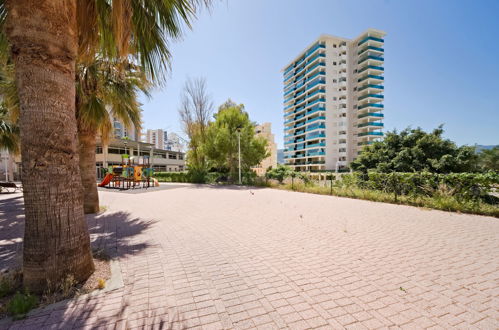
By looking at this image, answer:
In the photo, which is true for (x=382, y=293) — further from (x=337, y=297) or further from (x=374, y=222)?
(x=374, y=222)

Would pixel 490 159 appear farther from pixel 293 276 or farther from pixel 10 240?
pixel 10 240

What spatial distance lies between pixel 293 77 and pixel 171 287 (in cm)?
8302

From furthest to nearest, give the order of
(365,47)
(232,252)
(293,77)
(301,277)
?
(293,77)
(365,47)
(232,252)
(301,277)

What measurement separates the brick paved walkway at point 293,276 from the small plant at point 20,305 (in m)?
0.14

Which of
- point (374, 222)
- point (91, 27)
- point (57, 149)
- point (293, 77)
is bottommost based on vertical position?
point (374, 222)

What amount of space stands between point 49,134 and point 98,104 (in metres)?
4.70

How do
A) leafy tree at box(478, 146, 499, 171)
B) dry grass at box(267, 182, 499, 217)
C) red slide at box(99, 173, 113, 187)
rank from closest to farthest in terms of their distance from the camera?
dry grass at box(267, 182, 499, 217)
red slide at box(99, 173, 113, 187)
leafy tree at box(478, 146, 499, 171)

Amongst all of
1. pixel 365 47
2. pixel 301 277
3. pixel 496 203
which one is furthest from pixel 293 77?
pixel 301 277

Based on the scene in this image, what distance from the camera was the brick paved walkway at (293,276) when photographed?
89.4 inches

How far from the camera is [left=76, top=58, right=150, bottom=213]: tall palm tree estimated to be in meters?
6.29

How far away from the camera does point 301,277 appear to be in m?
3.17

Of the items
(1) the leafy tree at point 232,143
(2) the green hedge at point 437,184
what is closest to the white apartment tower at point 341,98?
(1) the leafy tree at point 232,143

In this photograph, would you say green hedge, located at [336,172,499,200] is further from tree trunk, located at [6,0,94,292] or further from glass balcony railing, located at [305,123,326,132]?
glass balcony railing, located at [305,123,326,132]

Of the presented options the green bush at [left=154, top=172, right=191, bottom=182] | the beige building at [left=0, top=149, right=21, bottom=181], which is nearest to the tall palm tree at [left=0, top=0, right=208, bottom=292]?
the green bush at [left=154, top=172, right=191, bottom=182]
